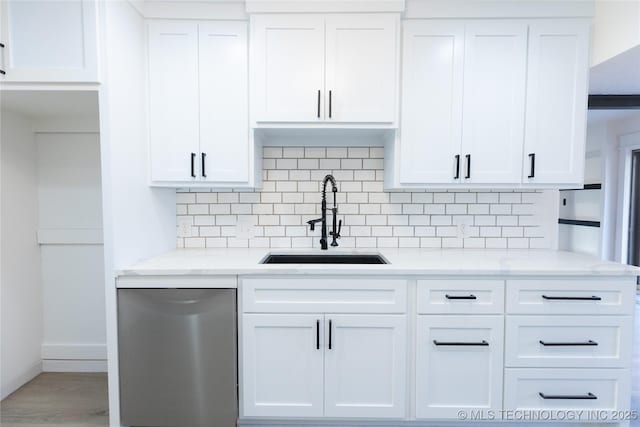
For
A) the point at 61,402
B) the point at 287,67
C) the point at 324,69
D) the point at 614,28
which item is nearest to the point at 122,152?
the point at 287,67

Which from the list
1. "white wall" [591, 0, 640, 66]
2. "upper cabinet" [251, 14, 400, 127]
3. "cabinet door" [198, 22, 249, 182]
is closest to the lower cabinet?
"cabinet door" [198, 22, 249, 182]

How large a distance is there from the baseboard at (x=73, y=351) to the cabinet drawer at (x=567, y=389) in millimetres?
2703

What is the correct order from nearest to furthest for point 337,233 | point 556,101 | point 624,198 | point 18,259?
point 556,101 → point 18,259 → point 337,233 → point 624,198

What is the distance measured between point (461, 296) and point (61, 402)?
8.28 ft

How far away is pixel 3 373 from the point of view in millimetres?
2102

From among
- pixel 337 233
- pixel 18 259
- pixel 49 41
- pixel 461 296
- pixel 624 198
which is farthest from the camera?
pixel 624 198

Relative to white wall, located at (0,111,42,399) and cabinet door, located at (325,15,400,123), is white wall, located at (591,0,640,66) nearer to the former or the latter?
cabinet door, located at (325,15,400,123)

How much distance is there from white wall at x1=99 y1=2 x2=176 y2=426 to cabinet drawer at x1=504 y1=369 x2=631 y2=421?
2.13 metres

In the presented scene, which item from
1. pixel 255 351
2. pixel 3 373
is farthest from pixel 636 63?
pixel 3 373

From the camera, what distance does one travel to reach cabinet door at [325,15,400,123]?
1.90 m

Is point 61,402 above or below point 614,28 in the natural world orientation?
below

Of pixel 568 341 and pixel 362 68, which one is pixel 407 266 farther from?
pixel 362 68


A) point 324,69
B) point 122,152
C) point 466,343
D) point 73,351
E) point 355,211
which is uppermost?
point 324,69

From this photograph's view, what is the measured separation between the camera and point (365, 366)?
5.74ft
